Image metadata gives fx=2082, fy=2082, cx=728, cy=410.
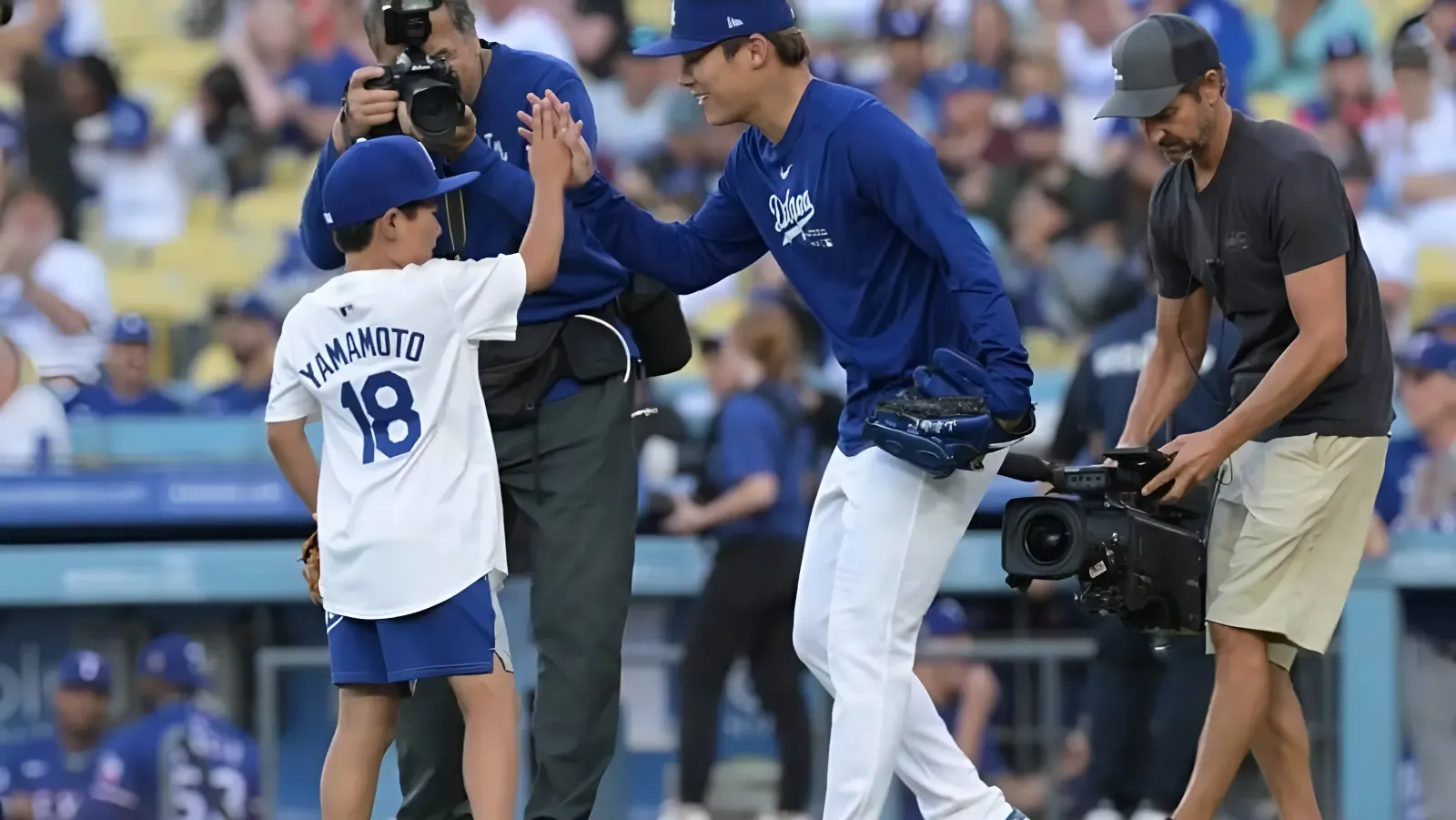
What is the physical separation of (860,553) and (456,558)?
2.58 ft

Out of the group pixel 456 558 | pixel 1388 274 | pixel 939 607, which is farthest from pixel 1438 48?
pixel 456 558

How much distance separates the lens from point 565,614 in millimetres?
4312

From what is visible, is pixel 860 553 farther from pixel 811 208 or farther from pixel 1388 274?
pixel 1388 274

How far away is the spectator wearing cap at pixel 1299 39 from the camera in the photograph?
9.33 meters

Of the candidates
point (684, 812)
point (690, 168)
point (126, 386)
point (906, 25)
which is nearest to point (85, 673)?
point (126, 386)

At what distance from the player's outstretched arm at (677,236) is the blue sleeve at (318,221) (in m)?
0.51

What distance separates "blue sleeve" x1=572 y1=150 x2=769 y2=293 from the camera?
4445 millimetres

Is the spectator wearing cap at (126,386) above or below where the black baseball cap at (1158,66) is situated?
below

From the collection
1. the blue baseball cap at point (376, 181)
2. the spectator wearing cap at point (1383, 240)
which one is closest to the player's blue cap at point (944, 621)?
the spectator wearing cap at point (1383, 240)

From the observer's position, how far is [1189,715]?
648cm

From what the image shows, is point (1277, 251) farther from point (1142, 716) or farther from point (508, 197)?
point (1142, 716)

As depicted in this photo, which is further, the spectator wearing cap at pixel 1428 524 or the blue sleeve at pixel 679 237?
the spectator wearing cap at pixel 1428 524

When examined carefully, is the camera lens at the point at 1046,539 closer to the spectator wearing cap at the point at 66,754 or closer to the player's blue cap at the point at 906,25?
the spectator wearing cap at the point at 66,754

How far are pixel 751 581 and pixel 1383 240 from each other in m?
3.20
